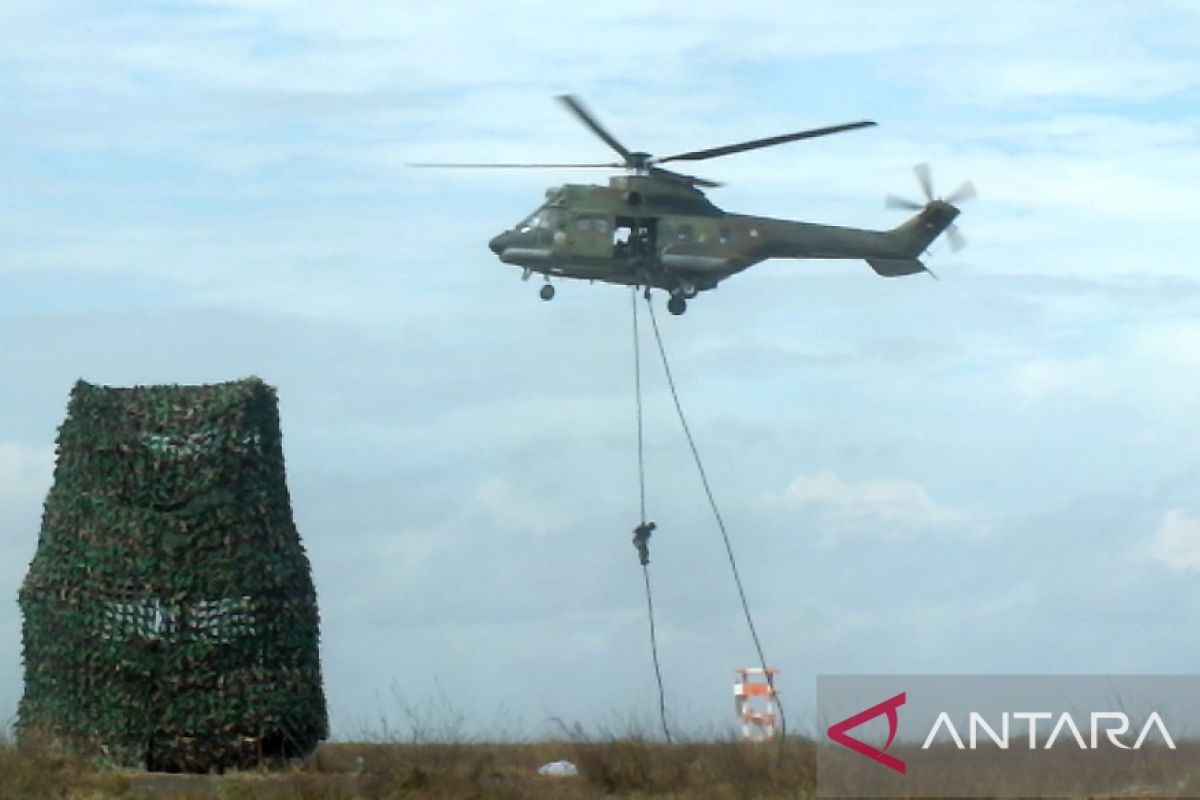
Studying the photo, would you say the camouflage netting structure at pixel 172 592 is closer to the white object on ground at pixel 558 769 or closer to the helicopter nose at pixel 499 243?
the white object on ground at pixel 558 769

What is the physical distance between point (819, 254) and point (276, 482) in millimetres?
16047

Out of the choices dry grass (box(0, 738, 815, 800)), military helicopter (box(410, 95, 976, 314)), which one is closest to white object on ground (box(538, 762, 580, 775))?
dry grass (box(0, 738, 815, 800))

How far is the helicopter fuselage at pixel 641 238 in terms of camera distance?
30.3 metres

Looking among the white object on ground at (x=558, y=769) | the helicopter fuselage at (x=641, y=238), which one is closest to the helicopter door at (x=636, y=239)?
the helicopter fuselage at (x=641, y=238)

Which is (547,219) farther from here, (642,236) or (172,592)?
(172,592)

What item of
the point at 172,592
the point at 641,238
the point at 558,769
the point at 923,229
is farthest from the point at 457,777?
the point at 923,229

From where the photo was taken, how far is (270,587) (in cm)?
1759

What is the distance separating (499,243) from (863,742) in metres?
16.5

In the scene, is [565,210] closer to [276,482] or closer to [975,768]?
[276,482]

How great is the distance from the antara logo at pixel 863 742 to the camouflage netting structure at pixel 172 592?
4.86 m

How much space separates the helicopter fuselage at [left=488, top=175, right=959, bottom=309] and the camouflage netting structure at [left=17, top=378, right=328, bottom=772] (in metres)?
12.8

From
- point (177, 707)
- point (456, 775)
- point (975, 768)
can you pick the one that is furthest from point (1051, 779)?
point (177, 707)

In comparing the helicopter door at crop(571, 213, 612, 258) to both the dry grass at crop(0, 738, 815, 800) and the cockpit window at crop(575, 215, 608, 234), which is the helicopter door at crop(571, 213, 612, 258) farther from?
the dry grass at crop(0, 738, 815, 800)

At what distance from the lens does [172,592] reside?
57.0ft
